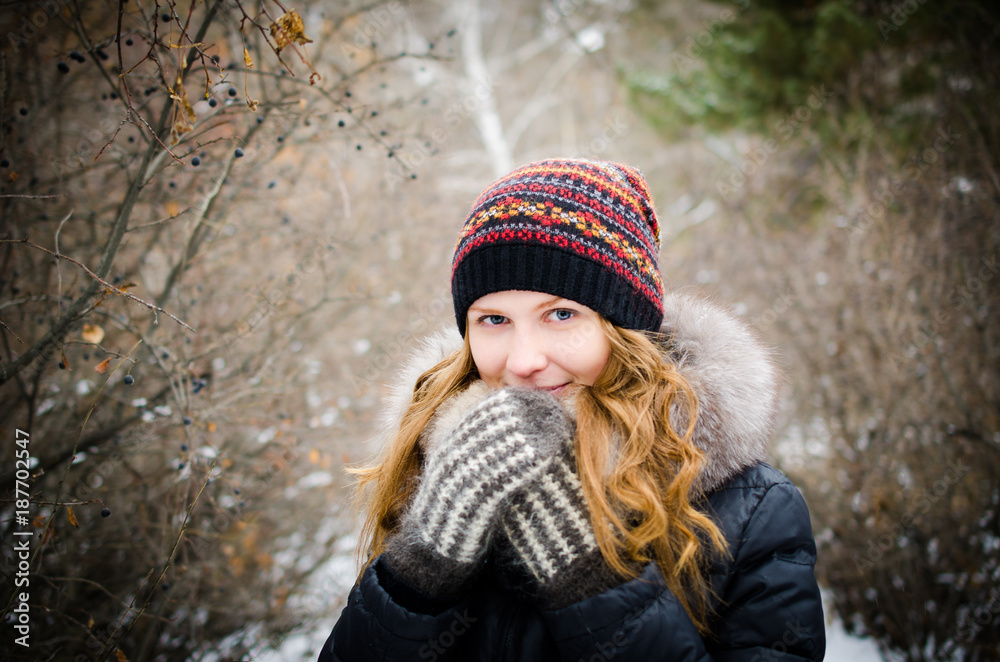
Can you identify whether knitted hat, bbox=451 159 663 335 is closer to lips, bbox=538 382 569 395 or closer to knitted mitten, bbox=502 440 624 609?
lips, bbox=538 382 569 395

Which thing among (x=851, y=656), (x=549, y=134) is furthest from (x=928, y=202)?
(x=549, y=134)

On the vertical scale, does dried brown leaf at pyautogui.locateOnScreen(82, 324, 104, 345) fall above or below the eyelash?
above

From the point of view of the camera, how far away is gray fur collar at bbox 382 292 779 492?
1.38m

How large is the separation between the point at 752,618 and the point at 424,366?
1.30 metres

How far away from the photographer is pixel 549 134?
1079 cm

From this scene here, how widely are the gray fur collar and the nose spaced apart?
6.7 inches

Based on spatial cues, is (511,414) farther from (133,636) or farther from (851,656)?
(851,656)
